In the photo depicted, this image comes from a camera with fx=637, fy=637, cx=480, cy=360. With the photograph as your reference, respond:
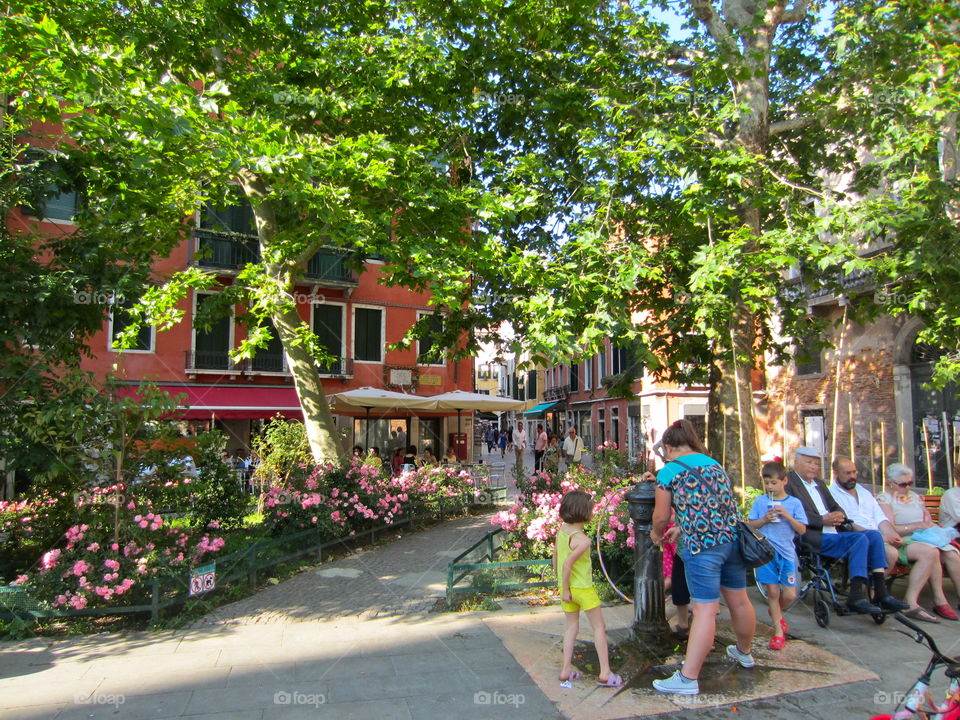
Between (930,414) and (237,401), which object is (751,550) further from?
(237,401)

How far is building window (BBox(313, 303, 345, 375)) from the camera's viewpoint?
20547 millimetres

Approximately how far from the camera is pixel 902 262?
7270 mm

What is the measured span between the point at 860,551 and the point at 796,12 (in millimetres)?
7660

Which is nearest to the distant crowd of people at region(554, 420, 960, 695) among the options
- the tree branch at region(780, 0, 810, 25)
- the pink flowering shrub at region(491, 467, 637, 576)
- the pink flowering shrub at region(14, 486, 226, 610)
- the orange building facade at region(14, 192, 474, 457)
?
the pink flowering shrub at region(491, 467, 637, 576)

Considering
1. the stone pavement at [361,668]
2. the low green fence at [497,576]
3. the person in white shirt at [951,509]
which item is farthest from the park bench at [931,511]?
the low green fence at [497,576]

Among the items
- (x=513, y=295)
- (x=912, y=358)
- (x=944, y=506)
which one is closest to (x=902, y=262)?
(x=944, y=506)

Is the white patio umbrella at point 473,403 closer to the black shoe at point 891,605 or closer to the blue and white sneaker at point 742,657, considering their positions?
the black shoe at point 891,605

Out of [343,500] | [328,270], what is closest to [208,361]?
[328,270]

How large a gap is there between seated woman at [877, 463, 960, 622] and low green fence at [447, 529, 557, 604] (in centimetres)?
320

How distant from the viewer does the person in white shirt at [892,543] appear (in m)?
5.58

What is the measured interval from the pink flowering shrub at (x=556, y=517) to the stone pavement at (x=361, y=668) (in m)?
0.72

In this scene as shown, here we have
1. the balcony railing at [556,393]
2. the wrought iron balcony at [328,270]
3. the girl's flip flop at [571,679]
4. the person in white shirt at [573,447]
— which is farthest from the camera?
the balcony railing at [556,393]

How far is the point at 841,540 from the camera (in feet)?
18.3

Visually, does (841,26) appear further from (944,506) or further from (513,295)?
(944,506)
